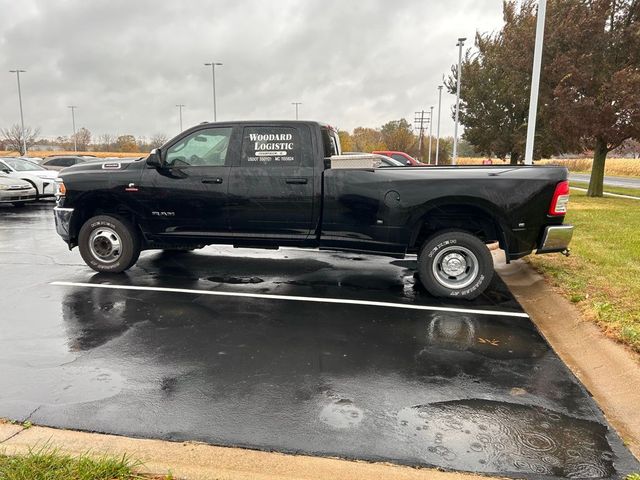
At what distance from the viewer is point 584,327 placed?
4.91 metres

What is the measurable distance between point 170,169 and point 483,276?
4205 mm

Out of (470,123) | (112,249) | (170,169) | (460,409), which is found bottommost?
(460,409)

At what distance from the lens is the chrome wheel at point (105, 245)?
22.2 ft

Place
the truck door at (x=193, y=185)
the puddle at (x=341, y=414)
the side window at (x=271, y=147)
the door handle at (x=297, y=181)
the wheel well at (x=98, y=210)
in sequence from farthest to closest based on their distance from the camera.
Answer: the wheel well at (x=98, y=210) → the truck door at (x=193, y=185) → the side window at (x=271, y=147) → the door handle at (x=297, y=181) → the puddle at (x=341, y=414)

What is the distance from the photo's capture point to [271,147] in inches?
251

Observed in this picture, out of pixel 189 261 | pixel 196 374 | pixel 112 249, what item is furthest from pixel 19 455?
pixel 189 261

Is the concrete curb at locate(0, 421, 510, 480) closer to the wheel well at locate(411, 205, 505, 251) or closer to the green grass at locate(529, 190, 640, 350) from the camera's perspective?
the green grass at locate(529, 190, 640, 350)

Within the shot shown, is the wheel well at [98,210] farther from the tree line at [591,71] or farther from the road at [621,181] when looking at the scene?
the road at [621,181]

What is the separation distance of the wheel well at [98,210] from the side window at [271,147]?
5.89ft

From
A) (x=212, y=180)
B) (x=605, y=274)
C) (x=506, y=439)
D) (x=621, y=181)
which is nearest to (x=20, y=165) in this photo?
(x=212, y=180)

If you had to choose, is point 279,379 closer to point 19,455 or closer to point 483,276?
point 19,455

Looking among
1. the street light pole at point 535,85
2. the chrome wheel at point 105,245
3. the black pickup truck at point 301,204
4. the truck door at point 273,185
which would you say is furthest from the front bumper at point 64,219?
the street light pole at point 535,85

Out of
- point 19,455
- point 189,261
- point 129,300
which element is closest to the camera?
point 19,455

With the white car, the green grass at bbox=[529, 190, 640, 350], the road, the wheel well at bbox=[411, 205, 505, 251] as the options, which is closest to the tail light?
the wheel well at bbox=[411, 205, 505, 251]
